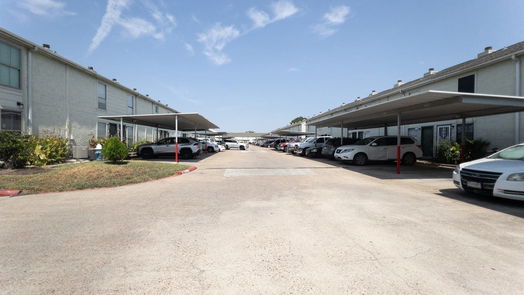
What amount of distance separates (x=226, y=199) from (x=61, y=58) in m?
14.8

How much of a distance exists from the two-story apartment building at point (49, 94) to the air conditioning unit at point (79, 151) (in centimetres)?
73

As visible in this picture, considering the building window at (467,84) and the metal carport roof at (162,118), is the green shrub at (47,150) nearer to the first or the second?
the metal carport roof at (162,118)

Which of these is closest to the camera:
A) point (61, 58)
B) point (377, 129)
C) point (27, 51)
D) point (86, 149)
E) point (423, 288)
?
point (423, 288)

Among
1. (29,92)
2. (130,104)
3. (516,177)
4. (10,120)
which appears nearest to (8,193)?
(10,120)

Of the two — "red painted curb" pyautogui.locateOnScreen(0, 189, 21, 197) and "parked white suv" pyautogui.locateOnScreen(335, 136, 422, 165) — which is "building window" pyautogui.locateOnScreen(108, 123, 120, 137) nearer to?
"red painted curb" pyautogui.locateOnScreen(0, 189, 21, 197)

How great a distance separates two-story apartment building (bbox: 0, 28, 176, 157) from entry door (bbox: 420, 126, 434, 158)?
81.0 ft

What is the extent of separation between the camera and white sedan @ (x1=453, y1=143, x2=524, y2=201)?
5738 mm

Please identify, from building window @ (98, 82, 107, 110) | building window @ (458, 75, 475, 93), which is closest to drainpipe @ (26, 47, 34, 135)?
building window @ (98, 82, 107, 110)

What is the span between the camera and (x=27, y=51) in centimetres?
1291

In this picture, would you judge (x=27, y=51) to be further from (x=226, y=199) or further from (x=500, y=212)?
(x=500, y=212)

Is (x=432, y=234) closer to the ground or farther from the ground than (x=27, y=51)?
closer to the ground

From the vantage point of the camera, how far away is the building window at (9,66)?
38.9 ft

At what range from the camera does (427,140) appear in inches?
775

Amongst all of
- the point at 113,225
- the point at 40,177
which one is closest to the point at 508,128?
the point at 113,225
